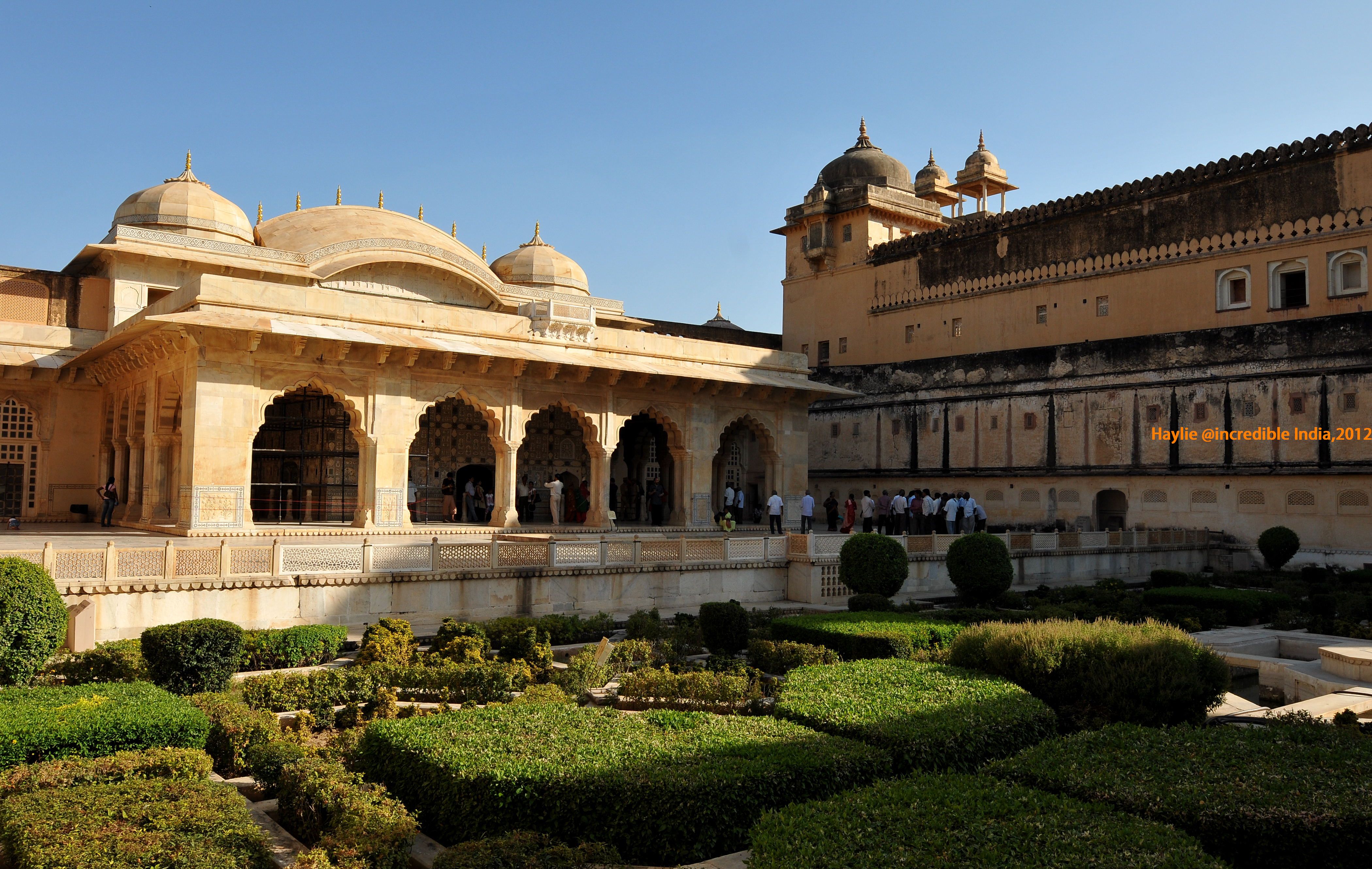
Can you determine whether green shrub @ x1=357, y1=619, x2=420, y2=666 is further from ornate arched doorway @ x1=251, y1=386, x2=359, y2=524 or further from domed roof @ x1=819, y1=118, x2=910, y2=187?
domed roof @ x1=819, y1=118, x2=910, y2=187

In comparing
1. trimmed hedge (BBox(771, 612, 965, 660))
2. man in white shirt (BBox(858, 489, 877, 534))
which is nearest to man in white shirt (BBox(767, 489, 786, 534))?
man in white shirt (BBox(858, 489, 877, 534))

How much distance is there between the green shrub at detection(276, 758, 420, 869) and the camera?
4734 millimetres

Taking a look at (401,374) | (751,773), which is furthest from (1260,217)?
(751,773)

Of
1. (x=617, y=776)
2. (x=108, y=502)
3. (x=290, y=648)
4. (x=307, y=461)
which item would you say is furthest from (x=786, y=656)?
(x=108, y=502)

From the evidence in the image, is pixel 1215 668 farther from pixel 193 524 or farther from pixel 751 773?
pixel 193 524

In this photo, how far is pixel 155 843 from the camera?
14.6 feet

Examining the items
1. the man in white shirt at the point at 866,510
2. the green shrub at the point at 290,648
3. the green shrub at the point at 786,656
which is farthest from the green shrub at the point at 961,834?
the man in white shirt at the point at 866,510

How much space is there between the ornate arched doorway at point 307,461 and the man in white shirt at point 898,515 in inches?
449

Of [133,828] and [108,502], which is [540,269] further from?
[133,828]

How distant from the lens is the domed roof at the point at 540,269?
28.3 meters

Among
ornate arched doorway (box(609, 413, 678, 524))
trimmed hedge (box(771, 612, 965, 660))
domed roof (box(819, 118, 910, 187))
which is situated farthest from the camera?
domed roof (box(819, 118, 910, 187))

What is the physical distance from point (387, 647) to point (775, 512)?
13.2 metres

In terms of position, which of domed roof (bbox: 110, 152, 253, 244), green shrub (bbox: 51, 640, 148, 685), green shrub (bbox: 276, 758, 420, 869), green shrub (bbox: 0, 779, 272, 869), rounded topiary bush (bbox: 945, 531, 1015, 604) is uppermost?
domed roof (bbox: 110, 152, 253, 244)

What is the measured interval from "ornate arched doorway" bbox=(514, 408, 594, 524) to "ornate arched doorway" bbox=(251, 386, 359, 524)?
3828 mm
